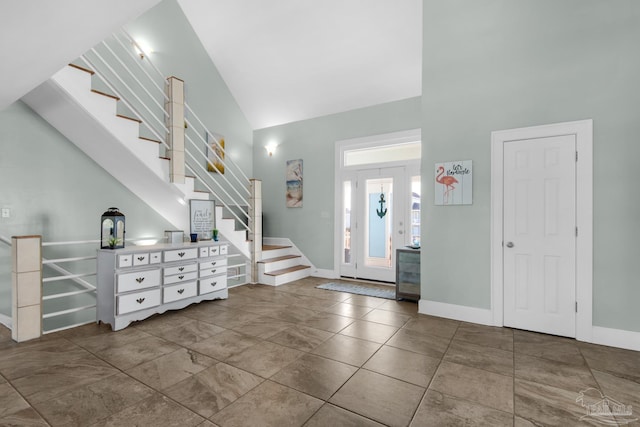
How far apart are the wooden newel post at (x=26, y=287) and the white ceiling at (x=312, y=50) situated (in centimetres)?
448

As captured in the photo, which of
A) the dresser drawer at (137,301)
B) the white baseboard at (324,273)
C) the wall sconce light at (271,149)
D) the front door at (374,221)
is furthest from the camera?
the wall sconce light at (271,149)

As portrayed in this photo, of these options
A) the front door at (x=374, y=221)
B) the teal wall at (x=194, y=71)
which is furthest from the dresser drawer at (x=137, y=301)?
the teal wall at (x=194, y=71)

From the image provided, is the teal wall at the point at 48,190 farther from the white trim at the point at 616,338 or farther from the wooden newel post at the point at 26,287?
the white trim at the point at 616,338

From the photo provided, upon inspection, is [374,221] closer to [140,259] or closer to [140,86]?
[140,259]

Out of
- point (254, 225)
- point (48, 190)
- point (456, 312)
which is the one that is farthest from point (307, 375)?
point (48, 190)

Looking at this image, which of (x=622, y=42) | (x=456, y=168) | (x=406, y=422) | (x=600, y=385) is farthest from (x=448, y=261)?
(x=622, y=42)

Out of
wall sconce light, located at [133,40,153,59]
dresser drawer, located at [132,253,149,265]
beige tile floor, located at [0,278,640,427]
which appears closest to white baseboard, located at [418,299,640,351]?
beige tile floor, located at [0,278,640,427]

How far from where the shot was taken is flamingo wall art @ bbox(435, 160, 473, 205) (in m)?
3.60

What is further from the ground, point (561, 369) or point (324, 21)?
point (324, 21)

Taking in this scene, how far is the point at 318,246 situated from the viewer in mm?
6152

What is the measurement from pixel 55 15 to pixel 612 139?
4476 millimetres

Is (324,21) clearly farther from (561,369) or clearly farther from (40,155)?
(561,369)

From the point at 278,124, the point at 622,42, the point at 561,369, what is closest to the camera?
the point at 561,369

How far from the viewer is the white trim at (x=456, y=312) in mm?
3508
